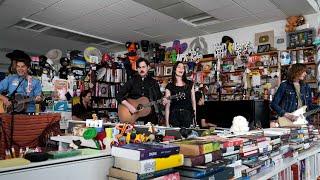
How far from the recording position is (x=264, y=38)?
20.0 feet

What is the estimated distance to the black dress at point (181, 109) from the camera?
3.35 meters

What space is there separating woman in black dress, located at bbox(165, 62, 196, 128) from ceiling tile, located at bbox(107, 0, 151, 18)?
6.43ft

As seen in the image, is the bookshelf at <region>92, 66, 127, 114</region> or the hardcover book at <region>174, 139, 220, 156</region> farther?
the bookshelf at <region>92, 66, 127, 114</region>

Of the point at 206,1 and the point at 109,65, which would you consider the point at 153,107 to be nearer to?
the point at 206,1

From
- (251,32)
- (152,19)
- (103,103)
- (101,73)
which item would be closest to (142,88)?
(152,19)

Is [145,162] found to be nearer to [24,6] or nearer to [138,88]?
[138,88]

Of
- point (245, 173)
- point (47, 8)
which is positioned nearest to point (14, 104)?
point (47, 8)

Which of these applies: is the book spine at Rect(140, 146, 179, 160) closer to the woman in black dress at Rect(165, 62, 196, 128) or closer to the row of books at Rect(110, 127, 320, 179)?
the row of books at Rect(110, 127, 320, 179)

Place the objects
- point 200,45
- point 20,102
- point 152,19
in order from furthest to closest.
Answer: point 200,45
point 152,19
point 20,102

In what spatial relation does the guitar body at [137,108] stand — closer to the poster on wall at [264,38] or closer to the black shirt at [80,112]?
the black shirt at [80,112]

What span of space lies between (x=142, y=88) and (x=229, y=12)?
2.67m

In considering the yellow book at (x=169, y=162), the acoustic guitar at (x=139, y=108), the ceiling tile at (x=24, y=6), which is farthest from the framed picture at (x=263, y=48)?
the yellow book at (x=169, y=162)

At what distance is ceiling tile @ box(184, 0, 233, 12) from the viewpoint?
192 inches

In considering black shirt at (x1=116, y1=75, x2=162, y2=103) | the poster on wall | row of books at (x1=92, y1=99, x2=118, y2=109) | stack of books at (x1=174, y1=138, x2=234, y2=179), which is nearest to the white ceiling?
the poster on wall
